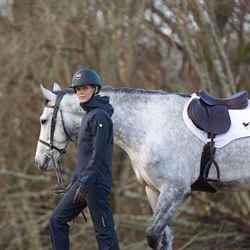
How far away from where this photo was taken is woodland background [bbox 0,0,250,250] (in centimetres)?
1048

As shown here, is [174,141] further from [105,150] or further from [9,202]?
[9,202]

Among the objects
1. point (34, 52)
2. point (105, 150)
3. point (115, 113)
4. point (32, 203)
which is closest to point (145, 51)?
point (34, 52)

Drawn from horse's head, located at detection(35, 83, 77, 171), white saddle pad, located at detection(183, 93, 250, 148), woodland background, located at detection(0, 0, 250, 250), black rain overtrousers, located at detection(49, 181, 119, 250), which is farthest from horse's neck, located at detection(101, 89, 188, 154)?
woodland background, located at detection(0, 0, 250, 250)

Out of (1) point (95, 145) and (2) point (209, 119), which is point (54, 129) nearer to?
(1) point (95, 145)

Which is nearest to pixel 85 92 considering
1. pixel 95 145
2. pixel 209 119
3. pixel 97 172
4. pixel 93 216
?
pixel 95 145

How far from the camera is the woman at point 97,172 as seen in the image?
577 centimetres

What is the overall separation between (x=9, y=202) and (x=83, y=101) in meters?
7.16

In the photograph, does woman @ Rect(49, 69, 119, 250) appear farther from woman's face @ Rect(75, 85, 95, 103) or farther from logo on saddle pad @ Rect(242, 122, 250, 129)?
logo on saddle pad @ Rect(242, 122, 250, 129)

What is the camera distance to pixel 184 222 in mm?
10867

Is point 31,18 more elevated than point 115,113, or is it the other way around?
point 31,18

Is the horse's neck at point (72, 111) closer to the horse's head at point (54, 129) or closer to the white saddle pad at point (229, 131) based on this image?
the horse's head at point (54, 129)

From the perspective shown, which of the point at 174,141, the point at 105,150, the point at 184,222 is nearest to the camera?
the point at 105,150

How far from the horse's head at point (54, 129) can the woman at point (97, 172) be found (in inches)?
32.5

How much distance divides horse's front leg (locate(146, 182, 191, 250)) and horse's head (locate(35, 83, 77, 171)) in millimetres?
1190
